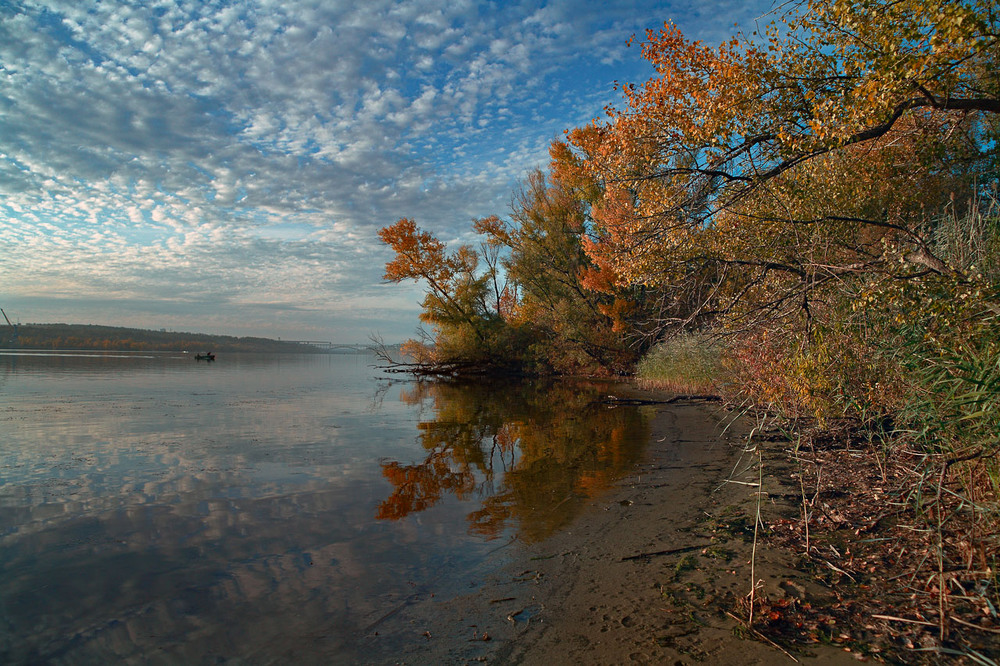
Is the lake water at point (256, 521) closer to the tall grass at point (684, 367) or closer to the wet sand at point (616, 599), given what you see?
the wet sand at point (616, 599)

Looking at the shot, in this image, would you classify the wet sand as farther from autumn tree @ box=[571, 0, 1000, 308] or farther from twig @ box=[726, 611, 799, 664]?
autumn tree @ box=[571, 0, 1000, 308]

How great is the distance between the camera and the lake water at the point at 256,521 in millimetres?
3768

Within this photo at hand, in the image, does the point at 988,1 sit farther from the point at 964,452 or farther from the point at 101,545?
the point at 101,545

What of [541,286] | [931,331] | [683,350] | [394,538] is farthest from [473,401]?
[931,331]

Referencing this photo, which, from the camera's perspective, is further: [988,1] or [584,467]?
[584,467]

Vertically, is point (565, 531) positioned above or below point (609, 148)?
below

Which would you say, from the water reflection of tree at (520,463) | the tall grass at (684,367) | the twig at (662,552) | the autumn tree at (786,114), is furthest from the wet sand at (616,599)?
the tall grass at (684,367)

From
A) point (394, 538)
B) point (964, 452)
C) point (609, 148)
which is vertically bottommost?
point (394, 538)

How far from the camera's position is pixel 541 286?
30.5 metres

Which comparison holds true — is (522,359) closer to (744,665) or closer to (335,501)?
(335,501)

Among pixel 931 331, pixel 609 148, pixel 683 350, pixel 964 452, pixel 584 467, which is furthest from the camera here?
pixel 683 350

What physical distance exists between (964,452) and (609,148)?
5.77m

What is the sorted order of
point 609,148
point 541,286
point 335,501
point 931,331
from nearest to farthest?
point 931,331 → point 335,501 → point 609,148 → point 541,286

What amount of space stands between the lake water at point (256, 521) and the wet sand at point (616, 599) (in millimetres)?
217
